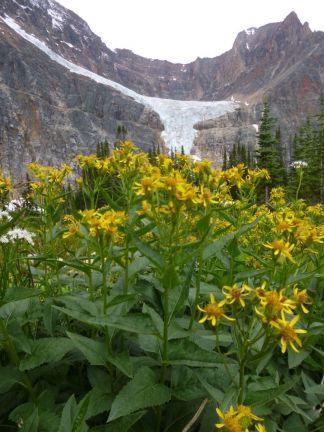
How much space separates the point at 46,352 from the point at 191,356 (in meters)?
0.67

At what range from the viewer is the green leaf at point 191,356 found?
1435 millimetres

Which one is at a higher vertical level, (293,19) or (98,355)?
(293,19)

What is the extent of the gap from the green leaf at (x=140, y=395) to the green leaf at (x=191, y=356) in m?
0.12

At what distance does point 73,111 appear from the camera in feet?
362

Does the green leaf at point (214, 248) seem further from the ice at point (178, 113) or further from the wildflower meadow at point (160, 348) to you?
the ice at point (178, 113)

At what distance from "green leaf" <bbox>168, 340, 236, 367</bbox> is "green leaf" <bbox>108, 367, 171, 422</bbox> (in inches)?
4.8

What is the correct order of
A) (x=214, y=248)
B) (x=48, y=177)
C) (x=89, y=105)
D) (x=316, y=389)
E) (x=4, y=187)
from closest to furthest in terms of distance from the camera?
(x=316, y=389), (x=214, y=248), (x=4, y=187), (x=48, y=177), (x=89, y=105)

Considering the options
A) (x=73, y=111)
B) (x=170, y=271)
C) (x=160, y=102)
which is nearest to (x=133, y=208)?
(x=170, y=271)

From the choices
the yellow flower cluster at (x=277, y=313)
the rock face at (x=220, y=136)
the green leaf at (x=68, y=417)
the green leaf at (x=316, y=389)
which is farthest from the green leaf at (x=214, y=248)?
the rock face at (x=220, y=136)

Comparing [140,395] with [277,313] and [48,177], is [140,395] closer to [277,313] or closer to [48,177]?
[277,313]

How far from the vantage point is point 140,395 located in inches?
57.7

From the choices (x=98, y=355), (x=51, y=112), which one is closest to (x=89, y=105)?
(x=51, y=112)

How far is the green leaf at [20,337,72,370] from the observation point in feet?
5.30

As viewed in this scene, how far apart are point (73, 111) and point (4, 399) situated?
116m
